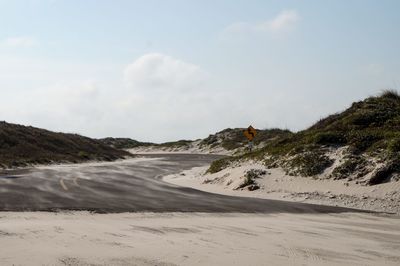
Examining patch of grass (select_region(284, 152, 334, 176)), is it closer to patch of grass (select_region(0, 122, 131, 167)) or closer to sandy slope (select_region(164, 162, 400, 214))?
sandy slope (select_region(164, 162, 400, 214))

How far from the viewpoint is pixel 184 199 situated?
15961 millimetres

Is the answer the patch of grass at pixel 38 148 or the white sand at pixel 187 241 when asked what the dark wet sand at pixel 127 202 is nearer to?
the white sand at pixel 187 241

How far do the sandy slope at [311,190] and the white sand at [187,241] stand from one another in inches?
170

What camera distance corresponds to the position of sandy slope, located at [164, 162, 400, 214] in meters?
16.2

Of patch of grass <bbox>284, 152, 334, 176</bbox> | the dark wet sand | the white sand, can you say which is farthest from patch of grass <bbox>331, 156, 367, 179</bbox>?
the white sand

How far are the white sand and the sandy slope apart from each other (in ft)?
14.2

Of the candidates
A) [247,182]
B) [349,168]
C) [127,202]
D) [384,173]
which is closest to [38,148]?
[247,182]

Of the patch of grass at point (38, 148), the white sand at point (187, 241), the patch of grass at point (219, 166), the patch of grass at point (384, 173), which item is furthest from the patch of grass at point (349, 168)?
the patch of grass at point (38, 148)

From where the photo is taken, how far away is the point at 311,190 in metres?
18.7

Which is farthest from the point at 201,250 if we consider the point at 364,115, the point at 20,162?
the point at 20,162

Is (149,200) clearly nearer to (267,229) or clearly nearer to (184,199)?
(184,199)

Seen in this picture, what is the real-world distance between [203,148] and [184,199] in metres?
72.7

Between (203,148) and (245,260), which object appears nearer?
(245,260)

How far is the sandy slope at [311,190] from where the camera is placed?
16.2 m
